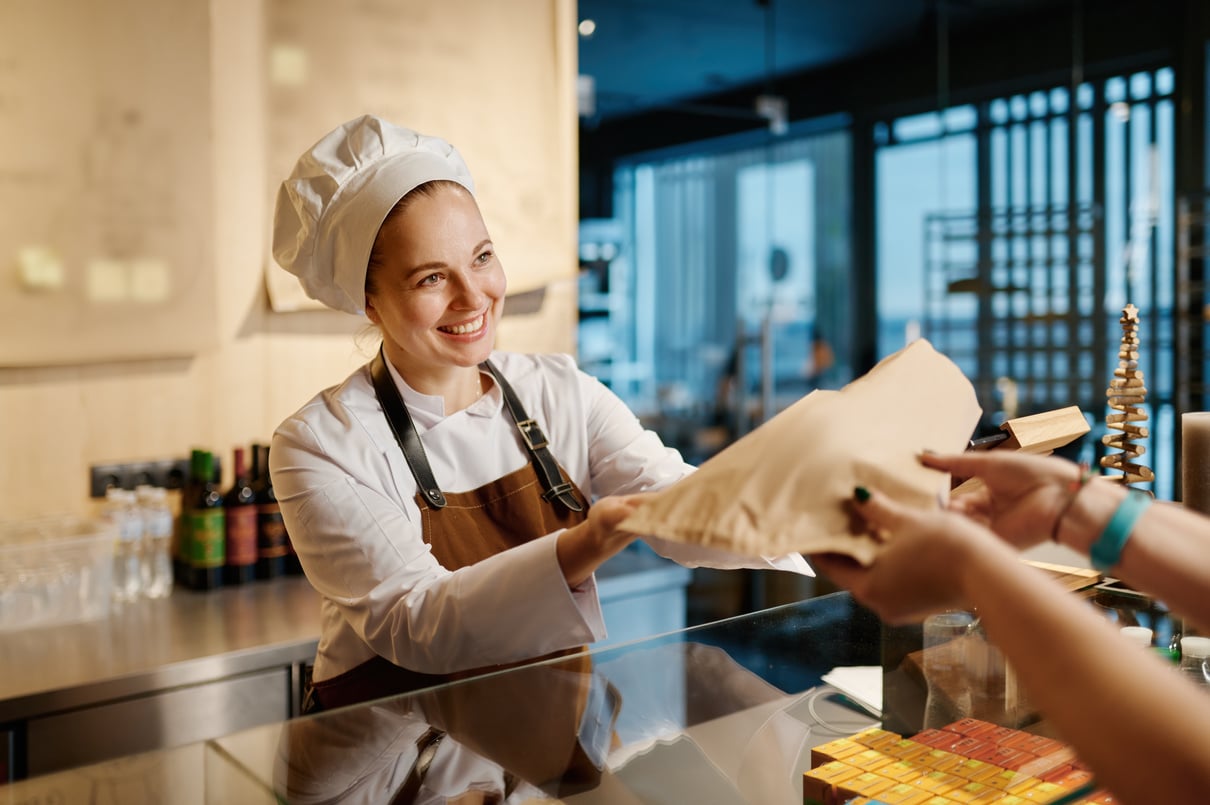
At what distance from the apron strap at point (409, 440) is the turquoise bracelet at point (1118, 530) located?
1.05 metres

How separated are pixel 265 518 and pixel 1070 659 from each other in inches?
99.0

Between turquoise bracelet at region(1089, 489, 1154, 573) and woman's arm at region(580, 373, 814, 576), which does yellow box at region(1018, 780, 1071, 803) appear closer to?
turquoise bracelet at region(1089, 489, 1154, 573)

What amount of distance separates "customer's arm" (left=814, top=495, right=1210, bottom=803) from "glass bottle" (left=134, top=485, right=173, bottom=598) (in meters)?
2.34

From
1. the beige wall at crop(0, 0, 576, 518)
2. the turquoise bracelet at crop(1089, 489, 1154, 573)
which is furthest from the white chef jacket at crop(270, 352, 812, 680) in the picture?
the beige wall at crop(0, 0, 576, 518)

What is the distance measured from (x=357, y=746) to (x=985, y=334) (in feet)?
16.5

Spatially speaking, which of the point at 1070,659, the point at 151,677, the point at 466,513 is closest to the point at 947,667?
the point at 1070,659

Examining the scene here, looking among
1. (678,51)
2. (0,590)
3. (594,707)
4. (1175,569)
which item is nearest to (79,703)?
(0,590)

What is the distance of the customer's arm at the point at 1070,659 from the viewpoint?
0.62 meters

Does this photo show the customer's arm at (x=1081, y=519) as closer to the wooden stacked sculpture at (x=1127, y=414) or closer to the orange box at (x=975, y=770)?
the orange box at (x=975, y=770)

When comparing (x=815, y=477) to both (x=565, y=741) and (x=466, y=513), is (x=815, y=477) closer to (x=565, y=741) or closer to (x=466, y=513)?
(x=565, y=741)

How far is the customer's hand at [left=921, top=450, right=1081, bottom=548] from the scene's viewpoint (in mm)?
951

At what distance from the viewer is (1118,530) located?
0.91 metres

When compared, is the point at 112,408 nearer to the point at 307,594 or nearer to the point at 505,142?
the point at 307,594

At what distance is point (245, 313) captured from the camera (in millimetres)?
2975
